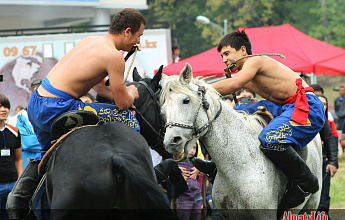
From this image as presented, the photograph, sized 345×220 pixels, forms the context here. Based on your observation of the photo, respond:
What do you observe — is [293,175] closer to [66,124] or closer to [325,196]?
[66,124]

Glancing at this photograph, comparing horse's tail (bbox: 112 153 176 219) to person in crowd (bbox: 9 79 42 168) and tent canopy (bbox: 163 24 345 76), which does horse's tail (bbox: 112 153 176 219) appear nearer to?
person in crowd (bbox: 9 79 42 168)

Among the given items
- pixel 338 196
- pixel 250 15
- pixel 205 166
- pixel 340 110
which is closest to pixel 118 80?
pixel 205 166

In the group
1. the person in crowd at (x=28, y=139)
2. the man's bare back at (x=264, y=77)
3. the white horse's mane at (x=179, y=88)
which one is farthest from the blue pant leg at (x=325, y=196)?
the person in crowd at (x=28, y=139)

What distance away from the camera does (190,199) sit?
8.09 metres

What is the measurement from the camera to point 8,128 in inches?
294

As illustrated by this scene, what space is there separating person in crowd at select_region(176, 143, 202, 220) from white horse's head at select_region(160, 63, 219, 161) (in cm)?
318

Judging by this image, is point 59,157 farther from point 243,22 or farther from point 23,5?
point 243,22

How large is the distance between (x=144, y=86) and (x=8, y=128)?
122 inches

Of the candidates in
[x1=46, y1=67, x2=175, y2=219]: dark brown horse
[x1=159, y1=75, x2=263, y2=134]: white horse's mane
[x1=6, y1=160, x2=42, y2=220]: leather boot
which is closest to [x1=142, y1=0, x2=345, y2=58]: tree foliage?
[x1=159, y1=75, x2=263, y2=134]: white horse's mane

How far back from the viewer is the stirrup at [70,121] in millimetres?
4141

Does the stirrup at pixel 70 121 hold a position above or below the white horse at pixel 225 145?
above

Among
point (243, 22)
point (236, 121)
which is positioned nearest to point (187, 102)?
point (236, 121)

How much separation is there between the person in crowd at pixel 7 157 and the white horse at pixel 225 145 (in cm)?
334

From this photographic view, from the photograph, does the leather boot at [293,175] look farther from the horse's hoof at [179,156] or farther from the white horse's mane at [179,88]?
the horse's hoof at [179,156]
